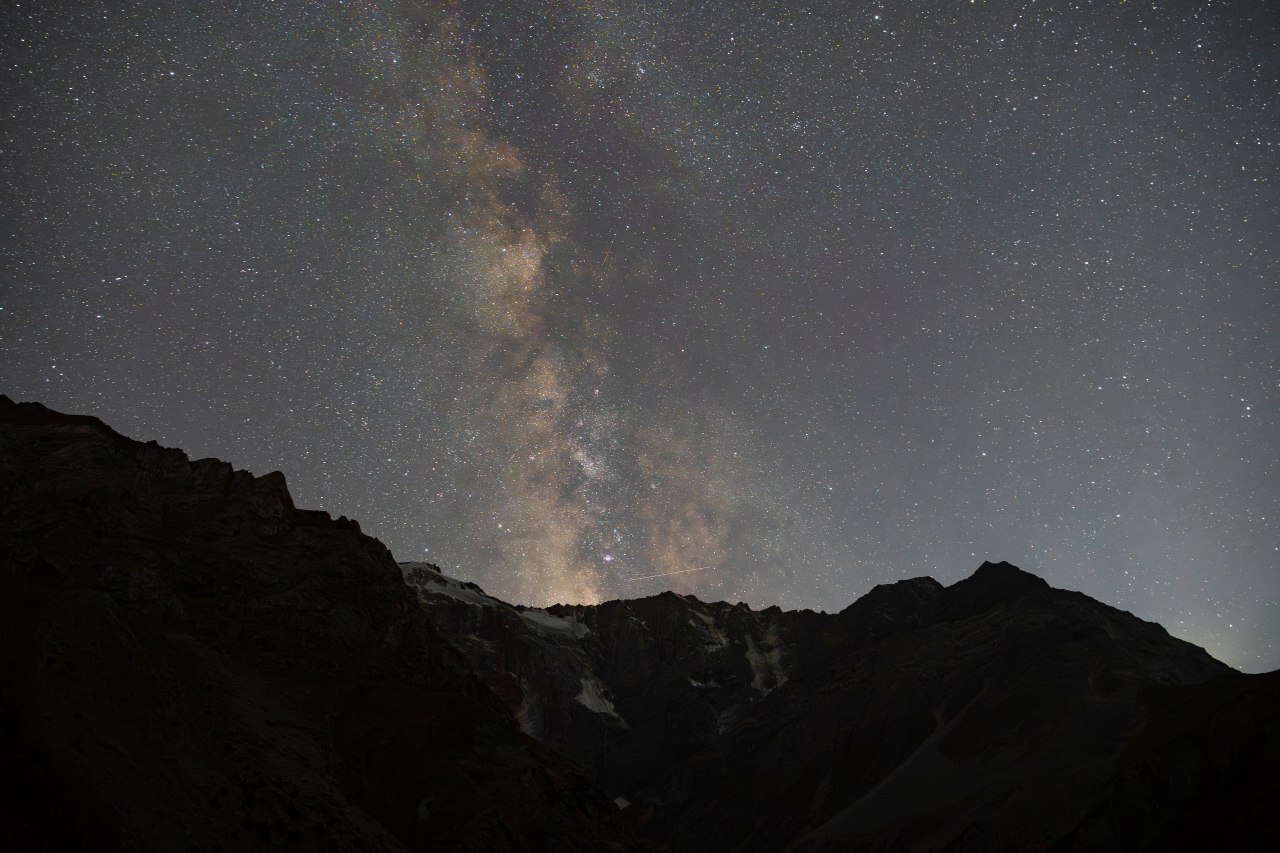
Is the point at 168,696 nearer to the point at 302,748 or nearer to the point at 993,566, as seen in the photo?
the point at 302,748

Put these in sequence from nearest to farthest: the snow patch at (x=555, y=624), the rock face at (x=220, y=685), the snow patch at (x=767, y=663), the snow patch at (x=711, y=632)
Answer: the rock face at (x=220, y=685) → the snow patch at (x=767, y=663) → the snow patch at (x=555, y=624) → the snow patch at (x=711, y=632)

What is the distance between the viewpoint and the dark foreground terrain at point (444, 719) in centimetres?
2889

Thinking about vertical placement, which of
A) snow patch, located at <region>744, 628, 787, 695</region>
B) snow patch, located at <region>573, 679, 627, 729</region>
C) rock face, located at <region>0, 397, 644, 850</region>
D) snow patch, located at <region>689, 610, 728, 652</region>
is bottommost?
rock face, located at <region>0, 397, 644, 850</region>

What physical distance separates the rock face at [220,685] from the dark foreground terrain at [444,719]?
0.48 feet

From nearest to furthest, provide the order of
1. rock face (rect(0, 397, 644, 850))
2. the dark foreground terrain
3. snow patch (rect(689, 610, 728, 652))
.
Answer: rock face (rect(0, 397, 644, 850))
the dark foreground terrain
snow patch (rect(689, 610, 728, 652))

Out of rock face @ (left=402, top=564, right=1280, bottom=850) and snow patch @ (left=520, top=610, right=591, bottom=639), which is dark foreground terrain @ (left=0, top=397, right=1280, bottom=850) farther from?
snow patch @ (left=520, top=610, right=591, bottom=639)

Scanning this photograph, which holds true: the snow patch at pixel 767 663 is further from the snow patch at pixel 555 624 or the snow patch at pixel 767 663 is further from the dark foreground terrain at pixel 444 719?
the snow patch at pixel 555 624

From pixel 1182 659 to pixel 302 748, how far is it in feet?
328

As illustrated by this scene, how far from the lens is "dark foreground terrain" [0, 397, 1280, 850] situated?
1137 inches

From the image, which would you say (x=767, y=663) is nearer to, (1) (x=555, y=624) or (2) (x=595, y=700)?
(2) (x=595, y=700)

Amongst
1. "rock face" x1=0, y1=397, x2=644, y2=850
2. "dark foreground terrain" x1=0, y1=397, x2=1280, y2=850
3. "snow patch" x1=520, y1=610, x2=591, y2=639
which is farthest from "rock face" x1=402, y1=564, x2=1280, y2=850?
"rock face" x1=0, y1=397, x2=644, y2=850

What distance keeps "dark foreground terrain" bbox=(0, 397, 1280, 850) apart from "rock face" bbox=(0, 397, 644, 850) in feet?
0.48

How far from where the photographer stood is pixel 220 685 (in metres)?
37.5

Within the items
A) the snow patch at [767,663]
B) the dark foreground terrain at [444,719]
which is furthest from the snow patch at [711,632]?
the dark foreground terrain at [444,719]
